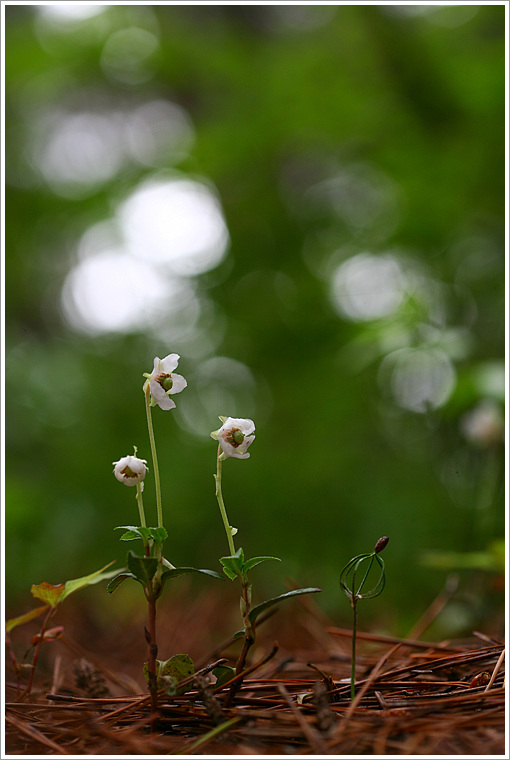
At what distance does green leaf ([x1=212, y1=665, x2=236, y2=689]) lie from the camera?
2.08ft

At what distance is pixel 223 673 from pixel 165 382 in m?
0.33

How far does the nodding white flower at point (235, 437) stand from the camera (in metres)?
0.62

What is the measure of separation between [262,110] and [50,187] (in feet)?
3.76

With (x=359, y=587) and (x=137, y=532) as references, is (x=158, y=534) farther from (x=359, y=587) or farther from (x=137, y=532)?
(x=359, y=587)

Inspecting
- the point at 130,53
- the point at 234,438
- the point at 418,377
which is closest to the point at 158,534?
the point at 234,438

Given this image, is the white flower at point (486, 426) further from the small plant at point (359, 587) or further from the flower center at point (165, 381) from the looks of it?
the flower center at point (165, 381)

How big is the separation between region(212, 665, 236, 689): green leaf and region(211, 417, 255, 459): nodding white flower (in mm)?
236

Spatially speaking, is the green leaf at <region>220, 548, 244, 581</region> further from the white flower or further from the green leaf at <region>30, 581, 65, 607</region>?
the white flower

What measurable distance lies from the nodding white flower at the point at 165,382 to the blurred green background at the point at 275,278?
90cm

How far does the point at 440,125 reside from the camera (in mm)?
2047

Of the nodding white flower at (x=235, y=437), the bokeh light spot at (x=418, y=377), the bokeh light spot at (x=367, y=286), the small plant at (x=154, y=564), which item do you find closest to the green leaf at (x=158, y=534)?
the small plant at (x=154, y=564)

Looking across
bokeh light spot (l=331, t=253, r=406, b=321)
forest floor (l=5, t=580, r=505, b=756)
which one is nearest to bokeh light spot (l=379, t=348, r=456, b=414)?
bokeh light spot (l=331, t=253, r=406, b=321)

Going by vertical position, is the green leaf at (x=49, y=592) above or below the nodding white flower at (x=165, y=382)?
below

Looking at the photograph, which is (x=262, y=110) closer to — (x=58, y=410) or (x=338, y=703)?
(x=58, y=410)
